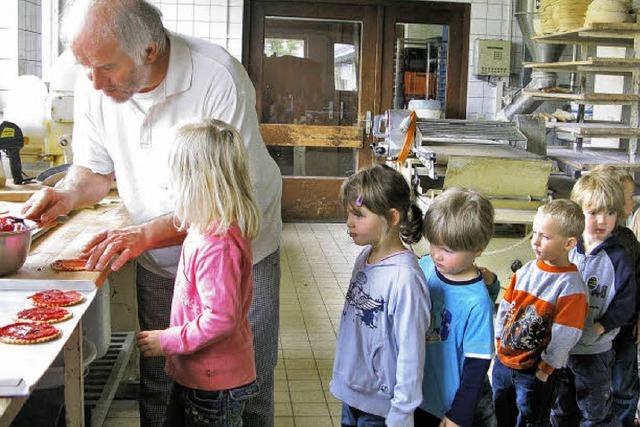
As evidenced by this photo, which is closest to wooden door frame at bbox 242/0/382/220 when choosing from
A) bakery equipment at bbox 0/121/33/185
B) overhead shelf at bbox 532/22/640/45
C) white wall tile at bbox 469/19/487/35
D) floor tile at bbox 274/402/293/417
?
white wall tile at bbox 469/19/487/35

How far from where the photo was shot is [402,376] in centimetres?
189

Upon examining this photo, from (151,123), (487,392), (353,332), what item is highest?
(151,123)

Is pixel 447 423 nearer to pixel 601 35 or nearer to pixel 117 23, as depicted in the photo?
pixel 117 23

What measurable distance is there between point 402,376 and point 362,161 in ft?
18.7

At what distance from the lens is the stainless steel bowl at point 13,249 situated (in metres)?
1.89

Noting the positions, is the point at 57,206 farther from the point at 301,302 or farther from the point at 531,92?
the point at 531,92

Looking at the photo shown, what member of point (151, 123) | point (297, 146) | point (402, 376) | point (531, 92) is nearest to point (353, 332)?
point (402, 376)

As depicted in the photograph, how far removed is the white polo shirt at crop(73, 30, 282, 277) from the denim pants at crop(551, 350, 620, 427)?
3.77 feet

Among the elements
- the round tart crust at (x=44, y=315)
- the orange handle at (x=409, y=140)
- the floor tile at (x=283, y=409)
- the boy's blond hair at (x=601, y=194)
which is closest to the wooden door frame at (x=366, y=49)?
the orange handle at (x=409, y=140)

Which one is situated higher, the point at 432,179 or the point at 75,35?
the point at 75,35

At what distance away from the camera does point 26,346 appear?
1.52 m

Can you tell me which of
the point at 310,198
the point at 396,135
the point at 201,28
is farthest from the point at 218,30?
the point at 396,135

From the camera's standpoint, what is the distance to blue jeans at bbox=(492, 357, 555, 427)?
253 centimetres

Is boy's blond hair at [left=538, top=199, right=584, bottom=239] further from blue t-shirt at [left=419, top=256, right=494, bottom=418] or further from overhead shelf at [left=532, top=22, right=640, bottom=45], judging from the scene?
overhead shelf at [left=532, top=22, right=640, bottom=45]
